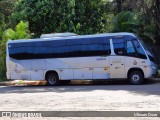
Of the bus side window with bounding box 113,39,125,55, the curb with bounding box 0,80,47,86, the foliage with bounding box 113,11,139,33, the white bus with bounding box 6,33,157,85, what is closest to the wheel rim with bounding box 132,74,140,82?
the white bus with bounding box 6,33,157,85

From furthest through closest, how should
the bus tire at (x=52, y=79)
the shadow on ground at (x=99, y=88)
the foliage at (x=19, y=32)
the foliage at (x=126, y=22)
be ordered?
the foliage at (x=19, y=32), the foliage at (x=126, y=22), the bus tire at (x=52, y=79), the shadow on ground at (x=99, y=88)

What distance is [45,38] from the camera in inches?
879

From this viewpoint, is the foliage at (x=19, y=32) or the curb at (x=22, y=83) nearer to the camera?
the curb at (x=22, y=83)

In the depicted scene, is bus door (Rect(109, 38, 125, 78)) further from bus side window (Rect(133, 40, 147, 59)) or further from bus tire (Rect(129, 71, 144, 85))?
bus side window (Rect(133, 40, 147, 59))

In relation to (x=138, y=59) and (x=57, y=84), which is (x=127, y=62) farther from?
(x=57, y=84)

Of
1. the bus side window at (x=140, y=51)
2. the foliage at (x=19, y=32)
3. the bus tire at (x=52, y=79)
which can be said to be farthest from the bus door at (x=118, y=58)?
the foliage at (x=19, y=32)

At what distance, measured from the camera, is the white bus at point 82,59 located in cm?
2033

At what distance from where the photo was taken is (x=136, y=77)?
20406 millimetres

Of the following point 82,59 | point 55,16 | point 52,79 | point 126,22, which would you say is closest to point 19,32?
point 55,16

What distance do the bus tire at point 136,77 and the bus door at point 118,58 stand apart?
1.52ft

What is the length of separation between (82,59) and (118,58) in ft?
6.93

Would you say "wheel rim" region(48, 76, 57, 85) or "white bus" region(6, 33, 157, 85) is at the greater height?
"white bus" region(6, 33, 157, 85)

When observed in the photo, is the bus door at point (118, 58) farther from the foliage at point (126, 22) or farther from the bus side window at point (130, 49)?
the foliage at point (126, 22)

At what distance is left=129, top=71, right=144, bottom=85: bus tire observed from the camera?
66.7ft
